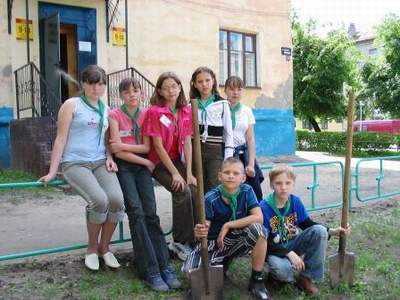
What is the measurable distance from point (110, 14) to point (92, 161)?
821 cm

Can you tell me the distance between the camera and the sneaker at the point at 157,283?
12.8ft

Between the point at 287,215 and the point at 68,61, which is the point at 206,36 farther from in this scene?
the point at 287,215

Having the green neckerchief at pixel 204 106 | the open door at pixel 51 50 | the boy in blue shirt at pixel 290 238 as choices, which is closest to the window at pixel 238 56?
the open door at pixel 51 50

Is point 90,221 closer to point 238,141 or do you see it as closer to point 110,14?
point 238,141

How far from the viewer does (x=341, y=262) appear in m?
4.30

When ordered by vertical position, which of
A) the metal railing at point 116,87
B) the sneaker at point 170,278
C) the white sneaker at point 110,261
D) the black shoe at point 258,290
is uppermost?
the metal railing at point 116,87

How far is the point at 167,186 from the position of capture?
13.8 ft

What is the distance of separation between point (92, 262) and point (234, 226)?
122 cm

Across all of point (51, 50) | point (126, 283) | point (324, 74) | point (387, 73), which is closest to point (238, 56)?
point (51, 50)

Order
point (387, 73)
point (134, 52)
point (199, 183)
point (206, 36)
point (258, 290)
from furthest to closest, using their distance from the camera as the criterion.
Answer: point (387, 73) < point (206, 36) < point (134, 52) < point (258, 290) < point (199, 183)

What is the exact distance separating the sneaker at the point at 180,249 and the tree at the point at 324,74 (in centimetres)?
2036

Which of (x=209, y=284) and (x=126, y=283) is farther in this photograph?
(x=126, y=283)

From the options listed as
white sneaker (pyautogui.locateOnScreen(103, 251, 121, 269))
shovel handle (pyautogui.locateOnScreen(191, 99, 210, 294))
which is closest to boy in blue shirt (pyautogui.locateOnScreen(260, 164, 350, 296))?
shovel handle (pyautogui.locateOnScreen(191, 99, 210, 294))

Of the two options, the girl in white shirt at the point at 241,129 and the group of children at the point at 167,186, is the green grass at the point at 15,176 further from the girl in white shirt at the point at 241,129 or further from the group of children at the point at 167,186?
the girl in white shirt at the point at 241,129
